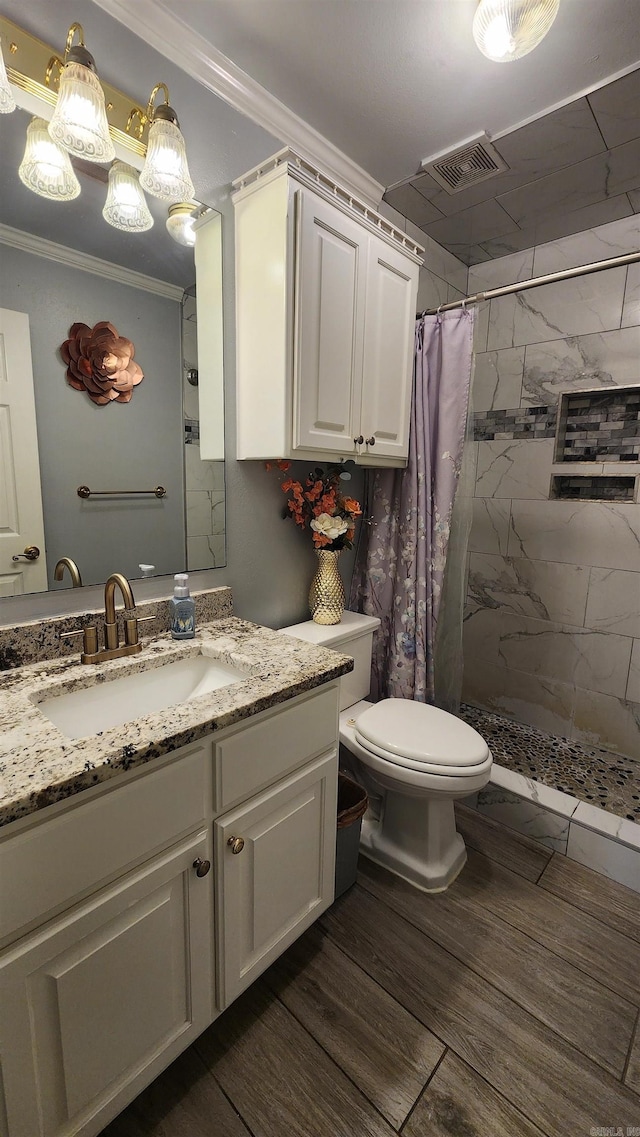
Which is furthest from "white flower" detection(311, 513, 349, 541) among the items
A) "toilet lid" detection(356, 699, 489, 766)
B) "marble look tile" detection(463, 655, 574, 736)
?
"marble look tile" detection(463, 655, 574, 736)

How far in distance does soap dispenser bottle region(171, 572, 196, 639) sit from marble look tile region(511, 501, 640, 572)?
187 cm

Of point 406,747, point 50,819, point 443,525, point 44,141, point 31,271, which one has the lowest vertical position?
point 406,747

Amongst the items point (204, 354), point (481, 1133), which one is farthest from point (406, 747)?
point (204, 354)

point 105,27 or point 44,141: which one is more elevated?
point 105,27

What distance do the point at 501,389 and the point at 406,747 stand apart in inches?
77.8

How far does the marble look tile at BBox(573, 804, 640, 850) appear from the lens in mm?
1611

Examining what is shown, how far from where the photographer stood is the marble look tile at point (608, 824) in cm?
161

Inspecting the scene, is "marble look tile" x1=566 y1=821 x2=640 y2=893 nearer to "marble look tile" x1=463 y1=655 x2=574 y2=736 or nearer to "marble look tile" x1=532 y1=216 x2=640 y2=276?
"marble look tile" x1=463 y1=655 x2=574 y2=736

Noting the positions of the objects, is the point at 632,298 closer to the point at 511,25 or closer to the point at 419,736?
the point at 511,25

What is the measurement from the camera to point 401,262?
1.68 metres

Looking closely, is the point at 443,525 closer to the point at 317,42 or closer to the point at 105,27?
the point at 317,42

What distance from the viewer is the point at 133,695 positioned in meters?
1.17

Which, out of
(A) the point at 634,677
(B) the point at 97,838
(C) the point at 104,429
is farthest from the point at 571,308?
(B) the point at 97,838

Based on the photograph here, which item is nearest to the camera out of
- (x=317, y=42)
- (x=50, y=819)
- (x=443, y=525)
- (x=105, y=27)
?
(x=50, y=819)
